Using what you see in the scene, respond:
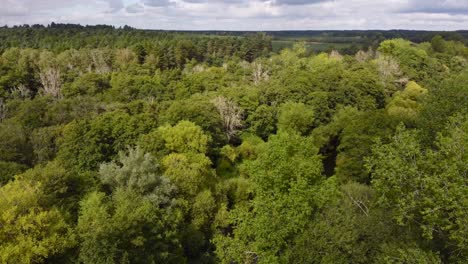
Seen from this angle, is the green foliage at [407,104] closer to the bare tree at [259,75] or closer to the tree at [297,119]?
the tree at [297,119]

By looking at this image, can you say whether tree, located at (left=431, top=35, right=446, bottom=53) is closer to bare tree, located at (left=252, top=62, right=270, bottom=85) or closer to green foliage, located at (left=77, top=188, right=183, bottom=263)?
bare tree, located at (left=252, top=62, right=270, bottom=85)

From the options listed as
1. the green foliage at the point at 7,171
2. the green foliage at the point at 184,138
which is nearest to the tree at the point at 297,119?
the green foliage at the point at 184,138

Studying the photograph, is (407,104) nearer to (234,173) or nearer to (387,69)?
(387,69)

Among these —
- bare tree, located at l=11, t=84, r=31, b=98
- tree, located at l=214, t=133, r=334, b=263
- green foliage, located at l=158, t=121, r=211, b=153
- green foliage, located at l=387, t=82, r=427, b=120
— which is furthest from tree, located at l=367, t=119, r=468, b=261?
bare tree, located at l=11, t=84, r=31, b=98

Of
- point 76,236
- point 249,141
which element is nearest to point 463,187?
point 76,236

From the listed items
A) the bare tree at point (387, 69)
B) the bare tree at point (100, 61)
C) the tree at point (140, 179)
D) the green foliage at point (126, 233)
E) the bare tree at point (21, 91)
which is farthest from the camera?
the bare tree at point (100, 61)

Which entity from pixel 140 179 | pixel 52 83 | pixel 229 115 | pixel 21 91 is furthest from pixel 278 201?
pixel 21 91
